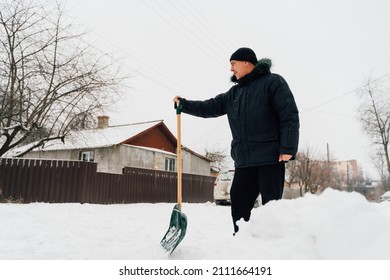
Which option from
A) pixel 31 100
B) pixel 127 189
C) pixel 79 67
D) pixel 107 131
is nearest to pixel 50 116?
pixel 31 100

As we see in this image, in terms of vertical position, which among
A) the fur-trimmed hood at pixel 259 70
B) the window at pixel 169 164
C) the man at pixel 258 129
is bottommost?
the man at pixel 258 129

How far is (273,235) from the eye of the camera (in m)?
1.79

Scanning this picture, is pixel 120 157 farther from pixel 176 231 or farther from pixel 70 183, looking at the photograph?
pixel 176 231

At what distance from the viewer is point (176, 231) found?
106 inches

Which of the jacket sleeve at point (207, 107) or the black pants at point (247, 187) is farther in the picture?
the jacket sleeve at point (207, 107)

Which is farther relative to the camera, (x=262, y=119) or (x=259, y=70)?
(x=259, y=70)

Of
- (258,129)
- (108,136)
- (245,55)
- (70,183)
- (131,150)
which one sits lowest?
(70,183)

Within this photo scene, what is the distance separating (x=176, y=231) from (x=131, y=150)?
16888 millimetres

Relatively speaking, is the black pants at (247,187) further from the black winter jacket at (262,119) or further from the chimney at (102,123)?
the chimney at (102,123)

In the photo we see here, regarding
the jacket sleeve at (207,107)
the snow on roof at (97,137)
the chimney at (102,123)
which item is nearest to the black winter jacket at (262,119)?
the jacket sleeve at (207,107)

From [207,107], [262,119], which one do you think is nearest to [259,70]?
[262,119]

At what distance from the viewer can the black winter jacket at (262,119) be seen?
2539 millimetres

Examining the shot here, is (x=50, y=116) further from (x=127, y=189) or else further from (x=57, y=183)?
(x=127, y=189)

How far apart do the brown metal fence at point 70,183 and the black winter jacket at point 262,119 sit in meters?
8.73
